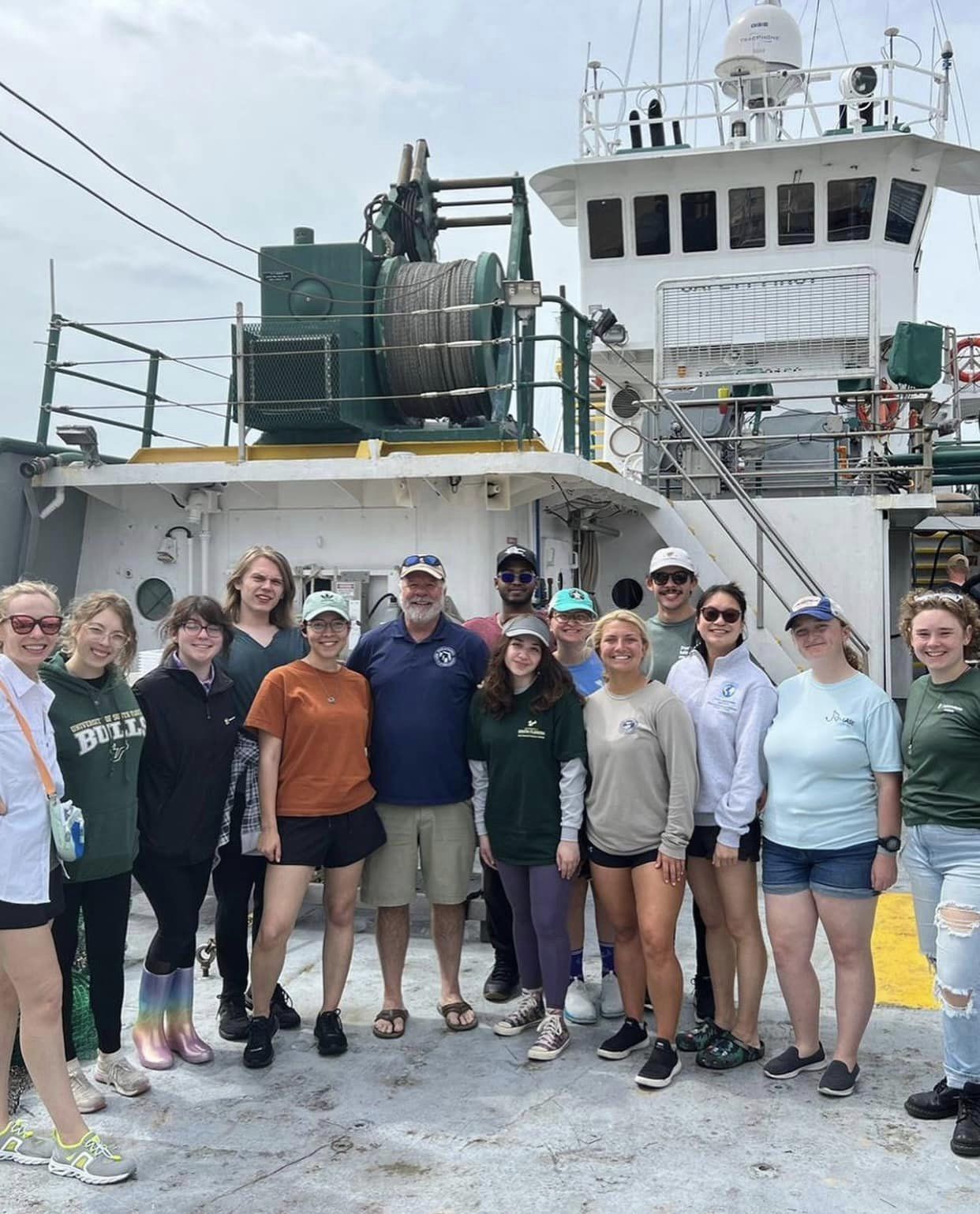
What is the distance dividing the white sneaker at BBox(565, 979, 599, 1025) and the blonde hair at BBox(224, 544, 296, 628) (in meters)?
1.91

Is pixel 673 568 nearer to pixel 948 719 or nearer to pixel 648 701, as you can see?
pixel 648 701

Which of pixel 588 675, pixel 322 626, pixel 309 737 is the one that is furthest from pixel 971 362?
pixel 309 737

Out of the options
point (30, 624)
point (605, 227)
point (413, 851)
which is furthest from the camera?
point (605, 227)

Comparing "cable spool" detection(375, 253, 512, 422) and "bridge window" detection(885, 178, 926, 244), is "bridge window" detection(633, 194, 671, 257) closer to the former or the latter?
"bridge window" detection(885, 178, 926, 244)

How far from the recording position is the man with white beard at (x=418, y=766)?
14.0ft


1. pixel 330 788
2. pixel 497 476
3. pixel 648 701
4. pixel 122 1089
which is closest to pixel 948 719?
pixel 648 701

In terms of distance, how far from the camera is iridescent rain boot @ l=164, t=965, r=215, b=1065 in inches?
161

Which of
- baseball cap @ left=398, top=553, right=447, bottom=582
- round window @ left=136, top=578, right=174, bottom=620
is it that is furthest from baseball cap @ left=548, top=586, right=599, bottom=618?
round window @ left=136, top=578, right=174, bottom=620

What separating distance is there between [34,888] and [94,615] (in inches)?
34.6

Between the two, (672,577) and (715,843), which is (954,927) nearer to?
(715,843)

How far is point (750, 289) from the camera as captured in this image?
34.1 feet

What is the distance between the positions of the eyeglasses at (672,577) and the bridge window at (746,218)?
1030 cm

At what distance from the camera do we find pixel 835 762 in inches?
145

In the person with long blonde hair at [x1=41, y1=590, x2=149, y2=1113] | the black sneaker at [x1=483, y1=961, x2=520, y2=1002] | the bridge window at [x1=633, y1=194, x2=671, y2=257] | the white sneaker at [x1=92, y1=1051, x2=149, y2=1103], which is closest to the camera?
the person with long blonde hair at [x1=41, y1=590, x2=149, y2=1113]
